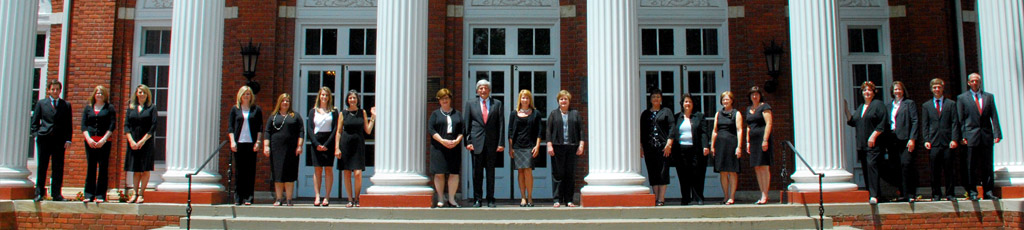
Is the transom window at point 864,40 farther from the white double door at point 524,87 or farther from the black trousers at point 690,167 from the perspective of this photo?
the white double door at point 524,87

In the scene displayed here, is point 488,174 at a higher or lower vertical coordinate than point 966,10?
lower

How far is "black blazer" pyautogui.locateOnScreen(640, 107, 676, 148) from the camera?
9516 millimetres

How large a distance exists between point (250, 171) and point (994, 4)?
32.2 feet

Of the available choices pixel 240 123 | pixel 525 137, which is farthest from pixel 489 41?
pixel 240 123

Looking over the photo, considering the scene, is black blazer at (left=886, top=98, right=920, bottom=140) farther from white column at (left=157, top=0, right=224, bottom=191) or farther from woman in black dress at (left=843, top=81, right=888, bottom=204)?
white column at (left=157, top=0, right=224, bottom=191)

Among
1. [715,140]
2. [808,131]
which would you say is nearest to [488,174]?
[715,140]

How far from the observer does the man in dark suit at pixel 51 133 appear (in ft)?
31.9

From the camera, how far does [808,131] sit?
9.31m

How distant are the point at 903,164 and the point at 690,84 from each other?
3875 mm

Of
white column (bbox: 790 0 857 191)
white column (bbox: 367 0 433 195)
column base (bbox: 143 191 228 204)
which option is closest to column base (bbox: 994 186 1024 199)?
white column (bbox: 790 0 857 191)

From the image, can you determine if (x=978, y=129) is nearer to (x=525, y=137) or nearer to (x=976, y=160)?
(x=976, y=160)

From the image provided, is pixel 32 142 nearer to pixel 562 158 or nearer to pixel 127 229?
pixel 127 229

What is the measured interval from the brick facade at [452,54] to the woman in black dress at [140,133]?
2.73 meters

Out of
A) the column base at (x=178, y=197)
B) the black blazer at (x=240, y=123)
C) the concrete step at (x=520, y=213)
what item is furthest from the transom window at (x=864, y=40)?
the column base at (x=178, y=197)
